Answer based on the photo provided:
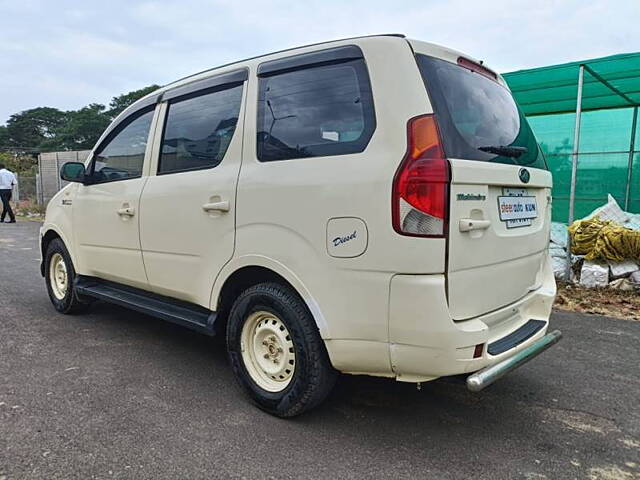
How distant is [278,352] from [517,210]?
1.54 metres

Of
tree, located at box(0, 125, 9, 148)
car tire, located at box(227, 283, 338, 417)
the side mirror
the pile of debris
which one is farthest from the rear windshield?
tree, located at box(0, 125, 9, 148)

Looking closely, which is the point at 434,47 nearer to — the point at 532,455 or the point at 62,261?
the point at 532,455

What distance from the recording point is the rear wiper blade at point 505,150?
2395 mm

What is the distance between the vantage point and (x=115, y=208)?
12.2ft

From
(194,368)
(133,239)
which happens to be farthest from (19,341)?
(194,368)

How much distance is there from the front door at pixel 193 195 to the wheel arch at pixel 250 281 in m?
0.08

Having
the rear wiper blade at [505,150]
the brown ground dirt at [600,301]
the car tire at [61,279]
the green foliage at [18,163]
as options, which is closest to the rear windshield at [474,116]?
the rear wiper blade at [505,150]

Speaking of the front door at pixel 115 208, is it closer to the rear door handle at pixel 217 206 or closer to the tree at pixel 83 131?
the rear door handle at pixel 217 206

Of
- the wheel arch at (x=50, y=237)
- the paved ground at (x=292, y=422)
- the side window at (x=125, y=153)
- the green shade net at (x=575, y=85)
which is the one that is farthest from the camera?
the green shade net at (x=575, y=85)

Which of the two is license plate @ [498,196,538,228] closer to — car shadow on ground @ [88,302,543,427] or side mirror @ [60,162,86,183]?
car shadow on ground @ [88,302,543,427]

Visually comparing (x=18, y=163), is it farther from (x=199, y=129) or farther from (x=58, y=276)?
(x=199, y=129)

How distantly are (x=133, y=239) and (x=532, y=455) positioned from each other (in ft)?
A: 9.72

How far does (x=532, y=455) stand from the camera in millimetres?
2363

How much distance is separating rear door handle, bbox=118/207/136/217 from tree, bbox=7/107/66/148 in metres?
62.4
